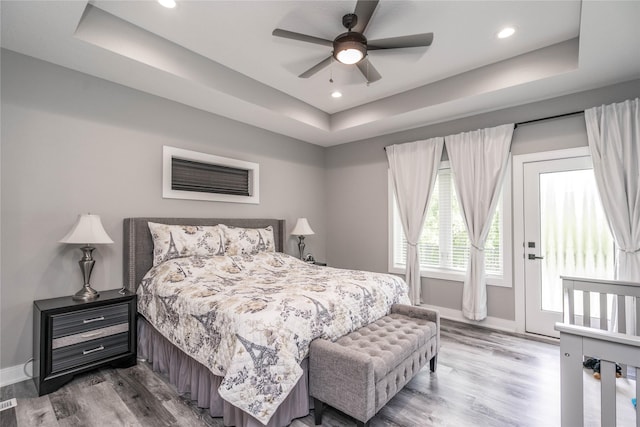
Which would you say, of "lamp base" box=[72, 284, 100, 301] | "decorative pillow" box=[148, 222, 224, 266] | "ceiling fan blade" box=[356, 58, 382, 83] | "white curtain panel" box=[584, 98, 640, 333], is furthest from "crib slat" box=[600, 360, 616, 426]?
"lamp base" box=[72, 284, 100, 301]

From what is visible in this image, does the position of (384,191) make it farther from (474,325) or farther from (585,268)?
(585,268)

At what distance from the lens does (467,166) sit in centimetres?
397

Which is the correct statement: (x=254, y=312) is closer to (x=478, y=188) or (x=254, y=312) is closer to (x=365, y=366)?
(x=365, y=366)

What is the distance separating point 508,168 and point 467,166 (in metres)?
0.47

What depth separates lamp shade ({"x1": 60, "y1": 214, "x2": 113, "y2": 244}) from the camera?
100 inches

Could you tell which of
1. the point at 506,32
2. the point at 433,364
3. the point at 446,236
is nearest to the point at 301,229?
the point at 446,236

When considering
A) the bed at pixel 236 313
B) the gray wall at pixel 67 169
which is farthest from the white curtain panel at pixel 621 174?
the gray wall at pixel 67 169

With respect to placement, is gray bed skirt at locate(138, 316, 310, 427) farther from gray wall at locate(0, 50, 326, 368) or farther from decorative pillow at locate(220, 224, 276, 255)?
decorative pillow at locate(220, 224, 276, 255)

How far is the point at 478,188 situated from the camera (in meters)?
3.85

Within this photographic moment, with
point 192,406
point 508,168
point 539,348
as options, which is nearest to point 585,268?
point 539,348

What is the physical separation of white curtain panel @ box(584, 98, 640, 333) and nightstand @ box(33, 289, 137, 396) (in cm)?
463

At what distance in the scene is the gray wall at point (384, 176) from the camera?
11.0ft

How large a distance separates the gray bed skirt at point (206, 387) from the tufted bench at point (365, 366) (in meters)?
0.10

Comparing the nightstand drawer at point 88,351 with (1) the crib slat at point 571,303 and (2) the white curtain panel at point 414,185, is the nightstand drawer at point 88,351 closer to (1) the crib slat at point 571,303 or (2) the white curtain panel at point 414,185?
(2) the white curtain panel at point 414,185
